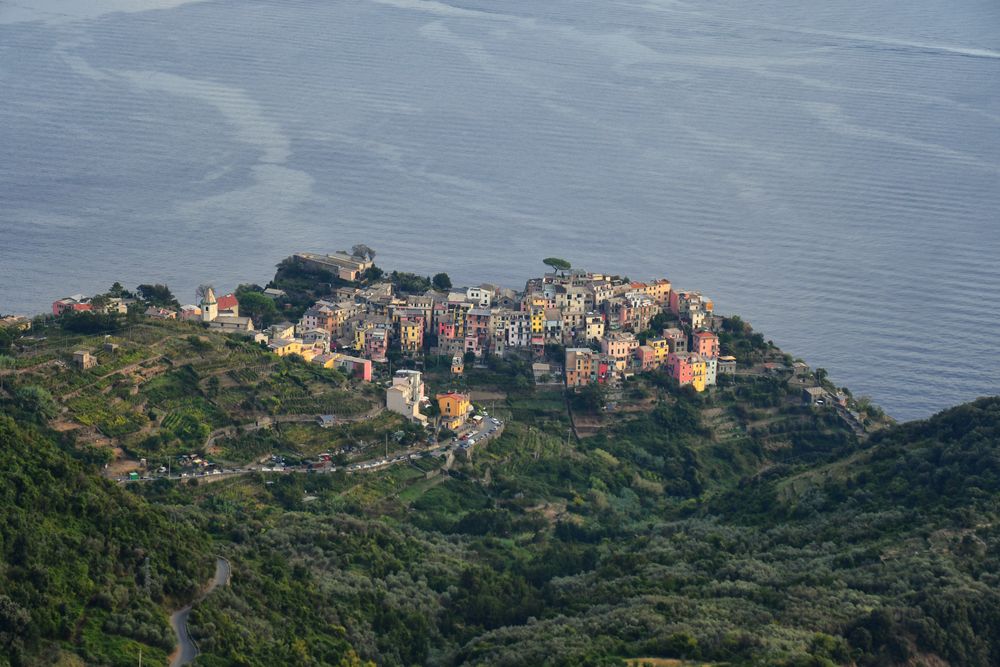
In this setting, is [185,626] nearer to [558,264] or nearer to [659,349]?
[659,349]

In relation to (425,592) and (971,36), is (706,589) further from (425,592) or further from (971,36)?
(971,36)

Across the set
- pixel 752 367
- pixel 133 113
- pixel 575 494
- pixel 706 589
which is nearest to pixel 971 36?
pixel 133 113

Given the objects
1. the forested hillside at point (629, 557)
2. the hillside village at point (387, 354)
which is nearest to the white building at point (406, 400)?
the hillside village at point (387, 354)

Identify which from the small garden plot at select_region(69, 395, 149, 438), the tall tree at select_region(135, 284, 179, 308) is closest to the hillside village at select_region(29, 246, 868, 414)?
the tall tree at select_region(135, 284, 179, 308)

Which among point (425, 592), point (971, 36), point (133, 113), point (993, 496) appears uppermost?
point (971, 36)

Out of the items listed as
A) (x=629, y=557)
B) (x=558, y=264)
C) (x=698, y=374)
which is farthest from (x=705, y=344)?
(x=629, y=557)

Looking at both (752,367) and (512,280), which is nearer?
(752,367)

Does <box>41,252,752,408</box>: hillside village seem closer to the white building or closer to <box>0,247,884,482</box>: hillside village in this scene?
<box>0,247,884,482</box>: hillside village
